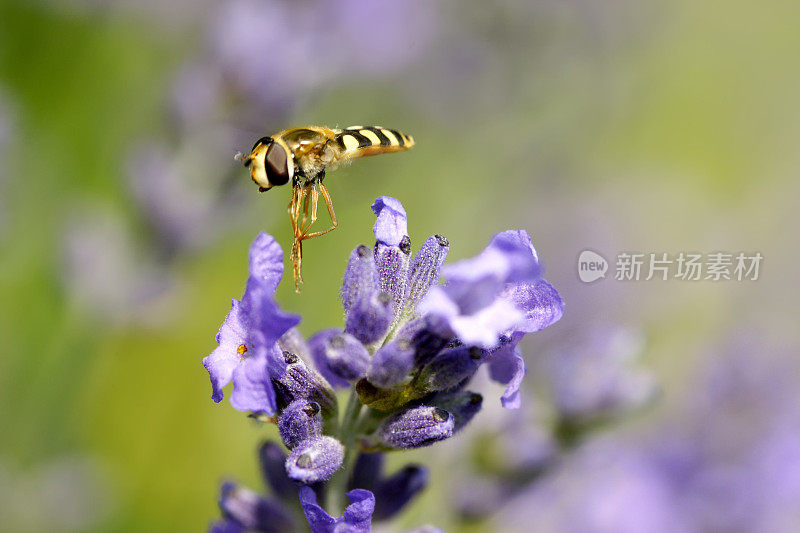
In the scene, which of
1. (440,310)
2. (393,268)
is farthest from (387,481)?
(440,310)

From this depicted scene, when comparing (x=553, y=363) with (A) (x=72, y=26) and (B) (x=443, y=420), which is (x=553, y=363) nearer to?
(B) (x=443, y=420)

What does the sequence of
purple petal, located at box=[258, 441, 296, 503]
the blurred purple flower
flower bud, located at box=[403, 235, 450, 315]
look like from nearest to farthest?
flower bud, located at box=[403, 235, 450, 315]
purple petal, located at box=[258, 441, 296, 503]
the blurred purple flower

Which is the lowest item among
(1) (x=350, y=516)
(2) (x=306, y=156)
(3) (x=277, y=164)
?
(1) (x=350, y=516)

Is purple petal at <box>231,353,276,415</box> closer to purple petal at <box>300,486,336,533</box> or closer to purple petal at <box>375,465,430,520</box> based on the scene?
purple petal at <box>300,486,336,533</box>

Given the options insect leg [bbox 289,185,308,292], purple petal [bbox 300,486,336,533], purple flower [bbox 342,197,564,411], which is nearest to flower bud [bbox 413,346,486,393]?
purple flower [bbox 342,197,564,411]

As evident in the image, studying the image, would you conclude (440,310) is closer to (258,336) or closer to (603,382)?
(258,336)

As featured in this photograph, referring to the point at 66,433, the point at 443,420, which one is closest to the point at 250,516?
the point at 443,420
